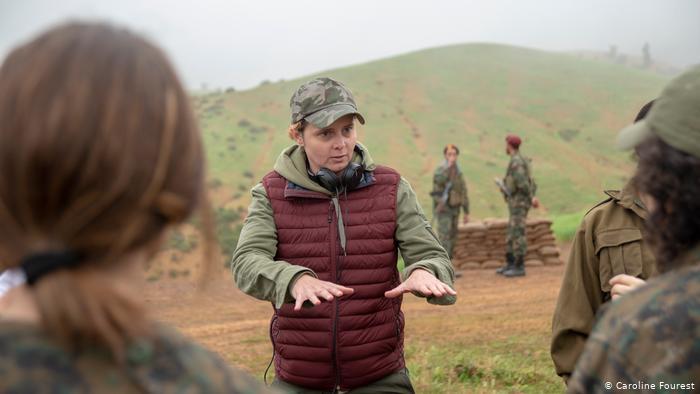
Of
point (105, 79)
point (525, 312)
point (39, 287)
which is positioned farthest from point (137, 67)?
point (525, 312)

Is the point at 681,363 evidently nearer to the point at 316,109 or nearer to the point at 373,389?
the point at 373,389

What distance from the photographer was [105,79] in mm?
1105

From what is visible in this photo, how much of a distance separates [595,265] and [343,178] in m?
1.08

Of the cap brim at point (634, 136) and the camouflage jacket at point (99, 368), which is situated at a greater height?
the cap brim at point (634, 136)

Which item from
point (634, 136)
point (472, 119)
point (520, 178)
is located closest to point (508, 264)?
point (520, 178)

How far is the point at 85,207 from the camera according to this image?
3.55 ft

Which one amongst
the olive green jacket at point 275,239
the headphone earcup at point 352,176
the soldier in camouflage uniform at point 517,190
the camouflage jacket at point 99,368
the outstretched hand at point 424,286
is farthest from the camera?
the soldier in camouflage uniform at point 517,190

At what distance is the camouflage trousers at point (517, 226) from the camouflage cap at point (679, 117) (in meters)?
10.8

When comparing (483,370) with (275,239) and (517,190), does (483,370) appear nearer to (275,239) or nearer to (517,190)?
(275,239)

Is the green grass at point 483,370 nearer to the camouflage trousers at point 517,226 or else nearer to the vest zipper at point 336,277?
the vest zipper at point 336,277

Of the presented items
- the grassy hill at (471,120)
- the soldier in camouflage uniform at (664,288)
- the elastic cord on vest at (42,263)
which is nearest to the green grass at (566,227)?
the grassy hill at (471,120)

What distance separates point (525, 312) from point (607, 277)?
7329mm

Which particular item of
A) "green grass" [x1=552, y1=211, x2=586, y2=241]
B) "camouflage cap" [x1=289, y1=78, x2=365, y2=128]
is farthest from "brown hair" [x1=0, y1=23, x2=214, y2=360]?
"green grass" [x1=552, y1=211, x2=586, y2=241]

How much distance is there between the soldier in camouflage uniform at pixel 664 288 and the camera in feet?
4.64
